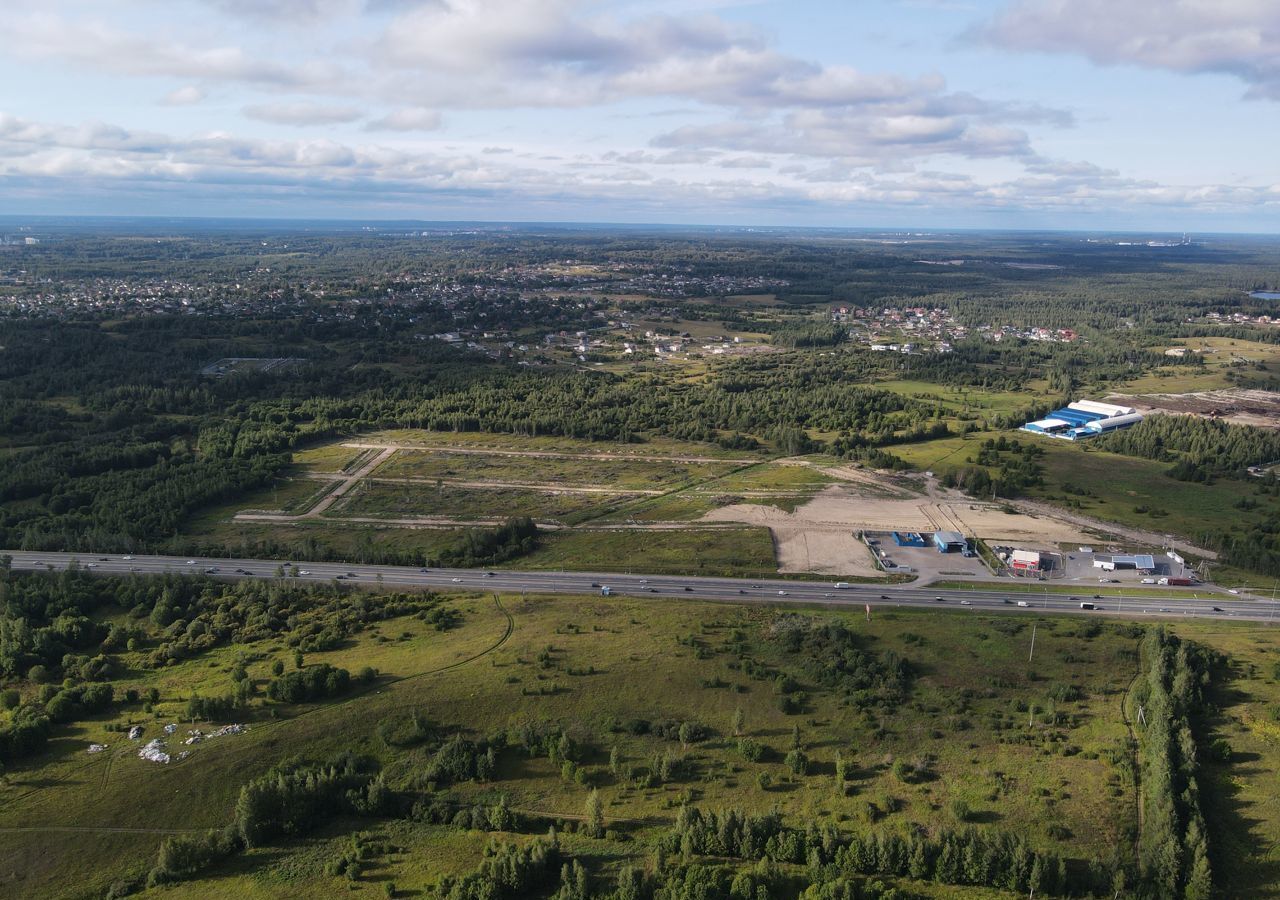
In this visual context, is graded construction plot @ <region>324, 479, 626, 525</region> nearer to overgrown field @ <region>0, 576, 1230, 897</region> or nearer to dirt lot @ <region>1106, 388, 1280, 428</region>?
overgrown field @ <region>0, 576, 1230, 897</region>

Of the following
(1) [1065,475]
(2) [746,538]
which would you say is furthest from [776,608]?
(1) [1065,475]

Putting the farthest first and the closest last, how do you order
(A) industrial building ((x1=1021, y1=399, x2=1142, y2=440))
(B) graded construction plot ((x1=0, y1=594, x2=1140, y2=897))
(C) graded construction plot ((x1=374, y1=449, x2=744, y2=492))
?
(A) industrial building ((x1=1021, y1=399, x2=1142, y2=440))
(C) graded construction plot ((x1=374, y1=449, x2=744, y2=492))
(B) graded construction plot ((x1=0, y1=594, x2=1140, y2=897))

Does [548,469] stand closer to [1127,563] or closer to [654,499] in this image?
[654,499]

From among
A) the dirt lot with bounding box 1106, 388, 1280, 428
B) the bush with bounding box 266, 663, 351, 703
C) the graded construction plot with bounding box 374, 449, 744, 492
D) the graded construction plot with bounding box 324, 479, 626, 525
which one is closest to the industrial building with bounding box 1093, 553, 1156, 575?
the graded construction plot with bounding box 374, 449, 744, 492

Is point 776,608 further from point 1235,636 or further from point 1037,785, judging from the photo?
point 1235,636

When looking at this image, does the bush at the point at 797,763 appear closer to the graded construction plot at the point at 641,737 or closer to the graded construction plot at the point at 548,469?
the graded construction plot at the point at 641,737
